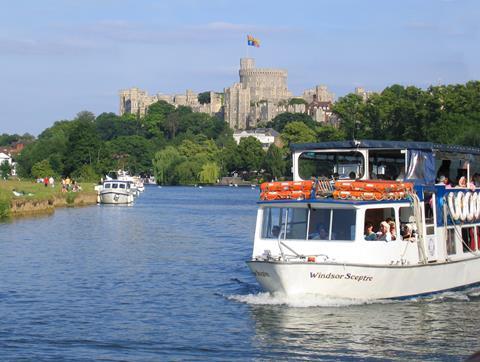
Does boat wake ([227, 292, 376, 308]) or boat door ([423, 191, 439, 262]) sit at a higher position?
boat door ([423, 191, 439, 262])

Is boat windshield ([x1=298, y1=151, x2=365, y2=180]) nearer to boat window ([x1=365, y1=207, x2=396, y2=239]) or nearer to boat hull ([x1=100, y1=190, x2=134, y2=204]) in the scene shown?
boat window ([x1=365, y1=207, x2=396, y2=239])

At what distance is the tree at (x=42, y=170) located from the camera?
A: 447 feet

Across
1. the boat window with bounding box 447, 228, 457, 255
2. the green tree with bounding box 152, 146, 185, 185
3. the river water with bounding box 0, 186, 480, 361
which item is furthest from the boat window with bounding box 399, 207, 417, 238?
the green tree with bounding box 152, 146, 185, 185

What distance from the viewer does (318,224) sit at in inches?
1115

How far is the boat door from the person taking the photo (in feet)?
99.7

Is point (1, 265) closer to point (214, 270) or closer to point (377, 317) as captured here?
point (214, 270)

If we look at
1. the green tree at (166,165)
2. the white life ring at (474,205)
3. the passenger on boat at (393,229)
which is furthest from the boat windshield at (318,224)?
the green tree at (166,165)

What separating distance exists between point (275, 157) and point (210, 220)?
110 metres

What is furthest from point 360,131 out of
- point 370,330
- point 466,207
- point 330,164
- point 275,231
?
point 370,330

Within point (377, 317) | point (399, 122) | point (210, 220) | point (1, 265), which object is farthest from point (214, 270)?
point (399, 122)

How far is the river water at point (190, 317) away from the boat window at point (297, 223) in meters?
1.79

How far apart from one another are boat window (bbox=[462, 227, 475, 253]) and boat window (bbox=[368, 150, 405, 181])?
3.38 m

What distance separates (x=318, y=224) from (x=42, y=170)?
113 m

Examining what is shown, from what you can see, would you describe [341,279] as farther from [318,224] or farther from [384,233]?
[384,233]
